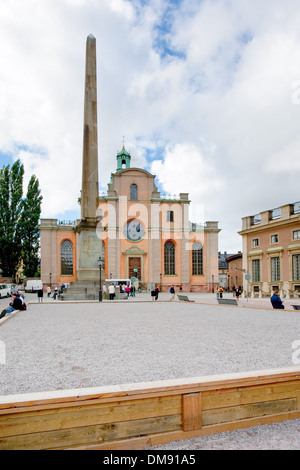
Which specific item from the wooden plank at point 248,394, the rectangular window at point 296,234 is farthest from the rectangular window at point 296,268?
the wooden plank at point 248,394

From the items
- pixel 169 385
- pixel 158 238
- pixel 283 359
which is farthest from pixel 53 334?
pixel 158 238

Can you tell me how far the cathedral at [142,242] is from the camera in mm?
50000

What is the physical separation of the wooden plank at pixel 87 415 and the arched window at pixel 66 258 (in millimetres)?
48914

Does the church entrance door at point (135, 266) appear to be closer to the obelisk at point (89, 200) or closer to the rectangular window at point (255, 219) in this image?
the rectangular window at point (255, 219)

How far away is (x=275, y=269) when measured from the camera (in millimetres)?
35000

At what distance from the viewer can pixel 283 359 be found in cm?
623

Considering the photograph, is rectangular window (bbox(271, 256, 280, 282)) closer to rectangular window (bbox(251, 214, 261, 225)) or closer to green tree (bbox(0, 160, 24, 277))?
rectangular window (bbox(251, 214, 261, 225))

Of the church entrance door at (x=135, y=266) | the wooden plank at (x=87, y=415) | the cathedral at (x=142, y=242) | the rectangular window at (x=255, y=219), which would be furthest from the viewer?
the church entrance door at (x=135, y=266)

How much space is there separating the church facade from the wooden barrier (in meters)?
45.6

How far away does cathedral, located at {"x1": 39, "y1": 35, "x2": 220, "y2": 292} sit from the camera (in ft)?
164

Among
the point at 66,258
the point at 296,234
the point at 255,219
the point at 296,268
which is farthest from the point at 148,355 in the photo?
the point at 66,258

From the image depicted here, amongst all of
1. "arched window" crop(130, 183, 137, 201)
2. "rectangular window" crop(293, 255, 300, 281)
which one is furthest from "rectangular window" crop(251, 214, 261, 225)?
"arched window" crop(130, 183, 137, 201)

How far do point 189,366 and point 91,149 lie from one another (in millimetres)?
20933

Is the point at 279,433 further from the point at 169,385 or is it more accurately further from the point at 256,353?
the point at 256,353
